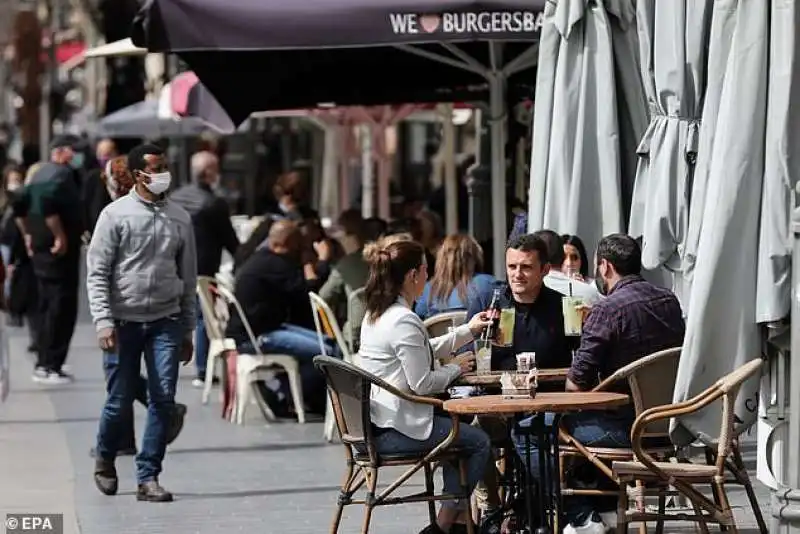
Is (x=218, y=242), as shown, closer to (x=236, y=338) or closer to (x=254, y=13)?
(x=236, y=338)

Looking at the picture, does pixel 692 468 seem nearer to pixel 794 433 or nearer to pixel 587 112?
pixel 794 433

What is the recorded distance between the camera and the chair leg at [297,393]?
44.0ft

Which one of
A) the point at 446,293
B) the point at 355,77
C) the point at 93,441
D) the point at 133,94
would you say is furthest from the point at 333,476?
the point at 133,94

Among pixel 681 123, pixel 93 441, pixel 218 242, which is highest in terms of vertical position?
pixel 681 123

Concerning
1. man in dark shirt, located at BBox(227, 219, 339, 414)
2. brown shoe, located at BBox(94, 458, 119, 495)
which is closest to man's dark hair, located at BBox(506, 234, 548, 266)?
brown shoe, located at BBox(94, 458, 119, 495)

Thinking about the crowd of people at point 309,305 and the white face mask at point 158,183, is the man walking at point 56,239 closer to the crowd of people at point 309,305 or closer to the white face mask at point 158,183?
the crowd of people at point 309,305

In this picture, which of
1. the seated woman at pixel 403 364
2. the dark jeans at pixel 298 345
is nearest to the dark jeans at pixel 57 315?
the dark jeans at pixel 298 345

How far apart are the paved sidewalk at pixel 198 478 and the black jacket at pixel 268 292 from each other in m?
0.74

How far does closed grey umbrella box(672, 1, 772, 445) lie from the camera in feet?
24.5

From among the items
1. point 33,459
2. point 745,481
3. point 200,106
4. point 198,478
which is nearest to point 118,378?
point 198,478

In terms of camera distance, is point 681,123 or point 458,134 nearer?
point 681,123

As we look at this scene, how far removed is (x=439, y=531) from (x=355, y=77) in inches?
305

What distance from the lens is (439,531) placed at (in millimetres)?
8406

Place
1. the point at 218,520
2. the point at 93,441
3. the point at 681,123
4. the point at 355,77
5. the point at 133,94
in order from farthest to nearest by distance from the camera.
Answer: the point at 133,94, the point at 355,77, the point at 93,441, the point at 218,520, the point at 681,123
